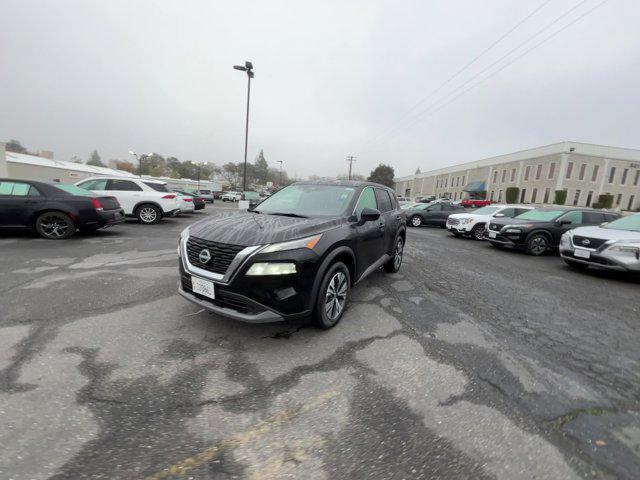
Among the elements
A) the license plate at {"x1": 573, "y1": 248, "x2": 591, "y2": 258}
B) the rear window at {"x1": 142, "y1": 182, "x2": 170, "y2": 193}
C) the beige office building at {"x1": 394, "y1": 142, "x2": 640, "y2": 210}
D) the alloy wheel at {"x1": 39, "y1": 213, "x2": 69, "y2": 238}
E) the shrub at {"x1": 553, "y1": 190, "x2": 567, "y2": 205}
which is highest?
the beige office building at {"x1": 394, "y1": 142, "x2": 640, "y2": 210}

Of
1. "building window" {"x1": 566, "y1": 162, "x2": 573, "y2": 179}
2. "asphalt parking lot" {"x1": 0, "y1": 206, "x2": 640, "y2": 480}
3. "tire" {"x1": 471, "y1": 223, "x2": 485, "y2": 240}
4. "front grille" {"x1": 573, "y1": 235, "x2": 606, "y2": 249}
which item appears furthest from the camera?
"building window" {"x1": 566, "y1": 162, "x2": 573, "y2": 179}

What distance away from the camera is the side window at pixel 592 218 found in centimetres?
922

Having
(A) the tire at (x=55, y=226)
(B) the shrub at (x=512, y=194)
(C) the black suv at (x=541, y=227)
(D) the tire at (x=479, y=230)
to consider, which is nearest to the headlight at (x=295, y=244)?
(A) the tire at (x=55, y=226)

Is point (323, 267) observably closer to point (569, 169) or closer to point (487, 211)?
point (487, 211)

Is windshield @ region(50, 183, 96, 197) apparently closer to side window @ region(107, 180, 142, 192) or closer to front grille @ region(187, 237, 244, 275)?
side window @ region(107, 180, 142, 192)

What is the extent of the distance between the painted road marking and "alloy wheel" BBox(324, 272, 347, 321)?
104 cm

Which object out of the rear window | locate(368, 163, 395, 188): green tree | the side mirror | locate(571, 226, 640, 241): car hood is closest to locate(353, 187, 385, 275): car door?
the side mirror

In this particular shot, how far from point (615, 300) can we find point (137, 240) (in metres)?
10.00

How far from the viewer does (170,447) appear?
1795mm

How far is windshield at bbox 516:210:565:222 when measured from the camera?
9.24 m

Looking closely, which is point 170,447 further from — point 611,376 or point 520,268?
point 520,268

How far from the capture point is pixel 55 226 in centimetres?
718

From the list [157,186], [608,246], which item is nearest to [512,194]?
[608,246]

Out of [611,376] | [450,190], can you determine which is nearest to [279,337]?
[611,376]
